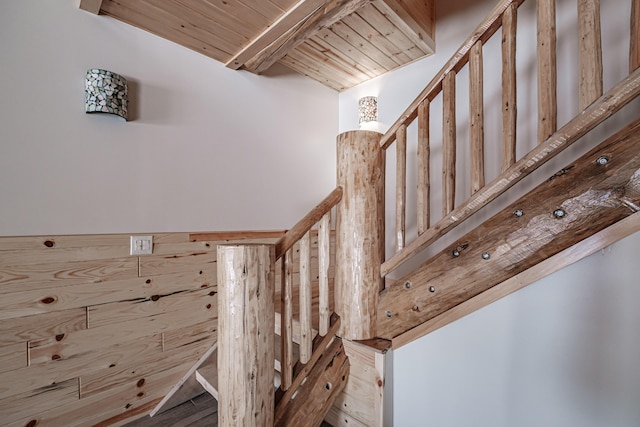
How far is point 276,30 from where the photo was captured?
178 centimetres

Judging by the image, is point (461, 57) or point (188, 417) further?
point (188, 417)

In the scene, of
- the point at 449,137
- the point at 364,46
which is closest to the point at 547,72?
the point at 449,137

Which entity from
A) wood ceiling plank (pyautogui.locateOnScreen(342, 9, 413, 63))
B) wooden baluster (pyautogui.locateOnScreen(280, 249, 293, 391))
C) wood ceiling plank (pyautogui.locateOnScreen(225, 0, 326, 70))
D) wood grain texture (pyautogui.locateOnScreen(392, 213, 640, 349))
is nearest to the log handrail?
wood grain texture (pyautogui.locateOnScreen(392, 213, 640, 349))

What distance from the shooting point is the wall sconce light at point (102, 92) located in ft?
5.04

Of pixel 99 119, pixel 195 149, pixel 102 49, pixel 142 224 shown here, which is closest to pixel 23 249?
pixel 142 224

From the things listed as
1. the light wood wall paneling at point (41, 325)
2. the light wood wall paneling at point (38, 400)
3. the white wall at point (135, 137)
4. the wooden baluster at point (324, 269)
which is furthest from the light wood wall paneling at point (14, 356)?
the wooden baluster at point (324, 269)

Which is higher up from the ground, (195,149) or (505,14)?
(505,14)

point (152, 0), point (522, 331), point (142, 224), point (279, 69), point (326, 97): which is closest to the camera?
point (522, 331)

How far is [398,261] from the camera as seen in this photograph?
1.48m

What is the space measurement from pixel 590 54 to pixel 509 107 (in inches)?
11.1

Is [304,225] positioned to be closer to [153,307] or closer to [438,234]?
[438,234]

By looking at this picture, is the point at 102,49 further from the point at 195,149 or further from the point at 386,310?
the point at 386,310

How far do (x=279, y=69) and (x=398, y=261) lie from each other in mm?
1979

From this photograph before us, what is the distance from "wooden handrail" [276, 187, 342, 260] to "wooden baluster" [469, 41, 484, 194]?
65 cm
